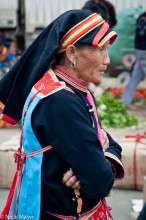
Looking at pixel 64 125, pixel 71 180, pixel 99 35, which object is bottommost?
pixel 71 180

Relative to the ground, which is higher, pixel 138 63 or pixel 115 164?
pixel 115 164

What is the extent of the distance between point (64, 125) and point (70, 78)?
11.1 inches

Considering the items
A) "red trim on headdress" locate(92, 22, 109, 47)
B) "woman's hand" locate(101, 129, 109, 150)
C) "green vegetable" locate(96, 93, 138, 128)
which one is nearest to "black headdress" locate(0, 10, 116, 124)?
"red trim on headdress" locate(92, 22, 109, 47)

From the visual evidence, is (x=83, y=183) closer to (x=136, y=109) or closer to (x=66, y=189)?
(x=66, y=189)

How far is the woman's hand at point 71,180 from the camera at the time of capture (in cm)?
214

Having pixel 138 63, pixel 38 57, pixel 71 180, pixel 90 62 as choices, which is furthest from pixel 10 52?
pixel 71 180

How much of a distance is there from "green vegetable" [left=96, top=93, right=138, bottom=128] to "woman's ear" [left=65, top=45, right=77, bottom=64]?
4.09 m

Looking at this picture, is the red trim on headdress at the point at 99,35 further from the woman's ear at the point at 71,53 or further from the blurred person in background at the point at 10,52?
the blurred person in background at the point at 10,52

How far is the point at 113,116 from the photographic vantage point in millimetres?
6582

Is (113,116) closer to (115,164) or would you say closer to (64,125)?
(115,164)

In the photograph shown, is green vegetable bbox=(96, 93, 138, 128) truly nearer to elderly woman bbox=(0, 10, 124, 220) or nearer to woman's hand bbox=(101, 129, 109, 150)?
woman's hand bbox=(101, 129, 109, 150)

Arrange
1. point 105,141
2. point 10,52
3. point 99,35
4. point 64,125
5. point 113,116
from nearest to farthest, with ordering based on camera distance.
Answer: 1. point 64,125
2. point 99,35
3. point 105,141
4. point 113,116
5. point 10,52

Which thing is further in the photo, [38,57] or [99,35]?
[38,57]

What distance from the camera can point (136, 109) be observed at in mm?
8594
